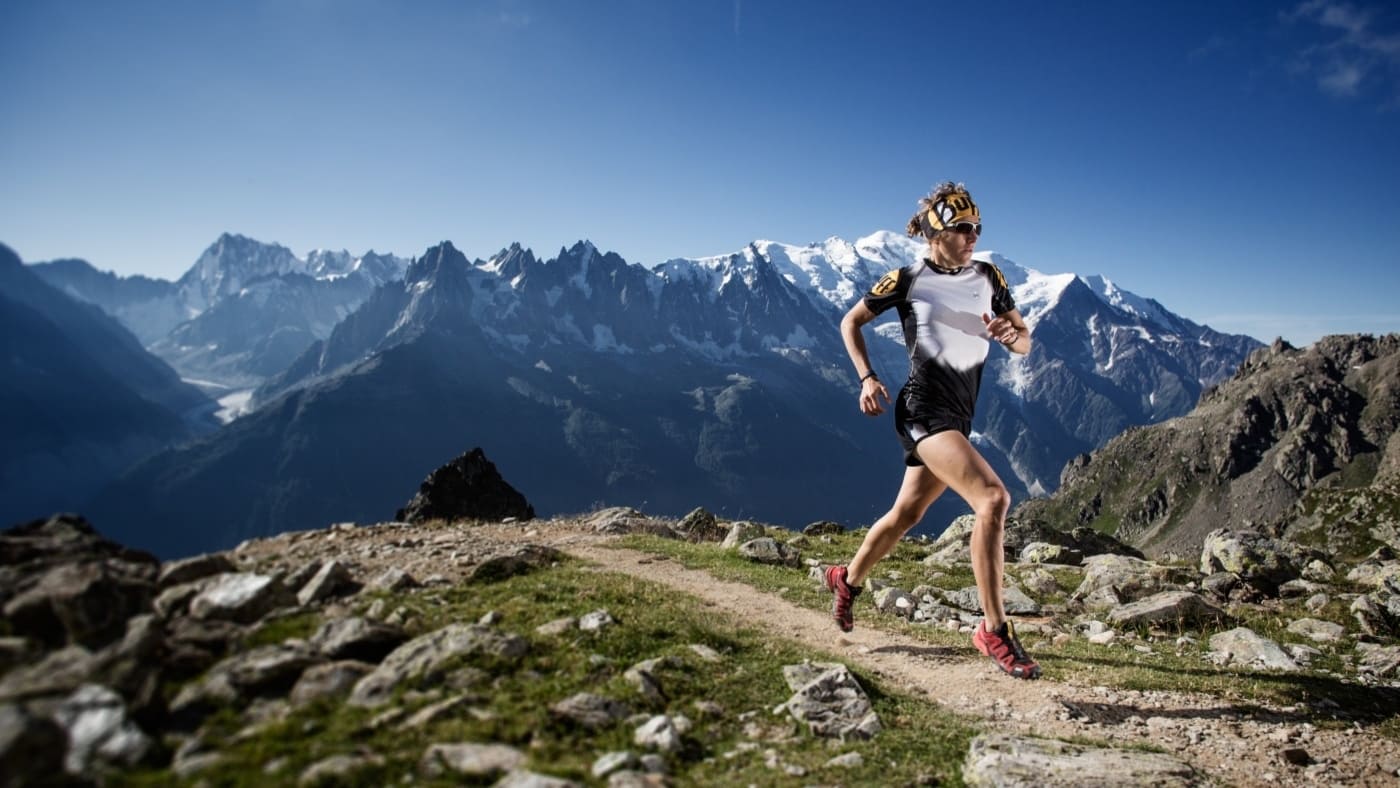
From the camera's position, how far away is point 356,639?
6484mm

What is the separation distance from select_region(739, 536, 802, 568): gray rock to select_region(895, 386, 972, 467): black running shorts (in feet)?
25.7

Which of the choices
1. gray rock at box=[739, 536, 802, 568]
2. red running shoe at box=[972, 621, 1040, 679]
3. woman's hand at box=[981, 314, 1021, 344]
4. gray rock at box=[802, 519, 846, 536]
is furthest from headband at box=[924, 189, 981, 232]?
gray rock at box=[802, 519, 846, 536]

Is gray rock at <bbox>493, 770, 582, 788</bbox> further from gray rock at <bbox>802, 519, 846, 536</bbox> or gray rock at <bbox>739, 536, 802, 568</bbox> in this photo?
gray rock at <bbox>802, 519, 846, 536</bbox>

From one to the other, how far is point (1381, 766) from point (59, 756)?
11.2 metres

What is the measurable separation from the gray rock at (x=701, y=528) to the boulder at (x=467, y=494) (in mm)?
12073

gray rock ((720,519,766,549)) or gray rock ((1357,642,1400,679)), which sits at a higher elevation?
gray rock ((1357,642,1400,679))

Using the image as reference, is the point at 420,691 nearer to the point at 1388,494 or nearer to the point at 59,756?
the point at 59,756

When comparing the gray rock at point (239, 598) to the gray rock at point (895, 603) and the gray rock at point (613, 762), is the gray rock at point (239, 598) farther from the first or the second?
the gray rock at point (895, 603)

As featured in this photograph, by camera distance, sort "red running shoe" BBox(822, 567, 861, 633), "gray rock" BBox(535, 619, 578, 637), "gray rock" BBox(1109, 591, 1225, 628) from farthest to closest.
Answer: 1. "gray rock" BBox(1109, 591, 1225, 628)
2. "red running shoe" BBox(822, 567, 861, 633)
3. "gray rock" BBox(535, 619, 578, 637)

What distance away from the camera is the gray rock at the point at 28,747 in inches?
141

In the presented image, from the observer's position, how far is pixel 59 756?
12.4 feet

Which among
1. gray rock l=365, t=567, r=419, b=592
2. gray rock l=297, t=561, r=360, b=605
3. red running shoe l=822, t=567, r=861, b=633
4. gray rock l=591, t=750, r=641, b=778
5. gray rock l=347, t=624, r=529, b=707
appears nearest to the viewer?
gray rock l=591, t=750, r=641, b=778

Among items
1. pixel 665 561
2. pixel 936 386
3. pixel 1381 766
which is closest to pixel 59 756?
pixel 936 386

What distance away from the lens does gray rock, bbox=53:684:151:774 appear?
3.92m
